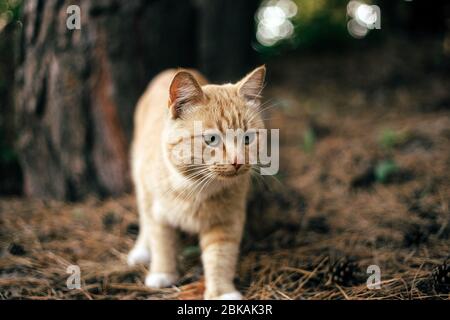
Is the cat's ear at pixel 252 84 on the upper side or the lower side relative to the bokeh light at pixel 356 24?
lower

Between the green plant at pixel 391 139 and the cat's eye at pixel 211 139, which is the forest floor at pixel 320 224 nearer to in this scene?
the green plant at pixel 391 139

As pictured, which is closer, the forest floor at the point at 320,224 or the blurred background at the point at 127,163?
the forest floor at the point at 320,224

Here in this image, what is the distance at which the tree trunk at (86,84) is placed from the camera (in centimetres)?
347

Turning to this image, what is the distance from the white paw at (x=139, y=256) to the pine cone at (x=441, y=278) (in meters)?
1.85

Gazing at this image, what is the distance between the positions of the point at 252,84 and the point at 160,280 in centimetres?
137

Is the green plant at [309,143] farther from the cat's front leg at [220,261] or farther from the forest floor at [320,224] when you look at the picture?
the cat's front leg at [220,261]

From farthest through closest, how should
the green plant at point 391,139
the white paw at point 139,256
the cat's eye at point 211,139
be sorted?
the green plant at point 391,139 < the white paw at point 139,256 < the cat's eye at point 211,139

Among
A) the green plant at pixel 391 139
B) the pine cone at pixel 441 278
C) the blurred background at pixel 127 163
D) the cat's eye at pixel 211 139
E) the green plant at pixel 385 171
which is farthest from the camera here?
the green plant at pixel 391 139

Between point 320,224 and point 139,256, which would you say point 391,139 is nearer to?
point 320,224

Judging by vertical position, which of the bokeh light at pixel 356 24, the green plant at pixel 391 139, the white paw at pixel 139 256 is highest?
the bokeh light at pixel 356 24

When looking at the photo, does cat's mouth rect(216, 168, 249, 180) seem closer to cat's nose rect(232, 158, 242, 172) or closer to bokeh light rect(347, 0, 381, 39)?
cat's nose rect(232, 158, 242, 172)

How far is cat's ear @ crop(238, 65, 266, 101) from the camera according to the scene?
8.01ft

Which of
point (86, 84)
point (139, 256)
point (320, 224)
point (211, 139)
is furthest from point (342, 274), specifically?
point (86, 84)

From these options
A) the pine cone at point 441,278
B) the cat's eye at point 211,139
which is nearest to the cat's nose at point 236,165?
the cat's eye at point 211,139
